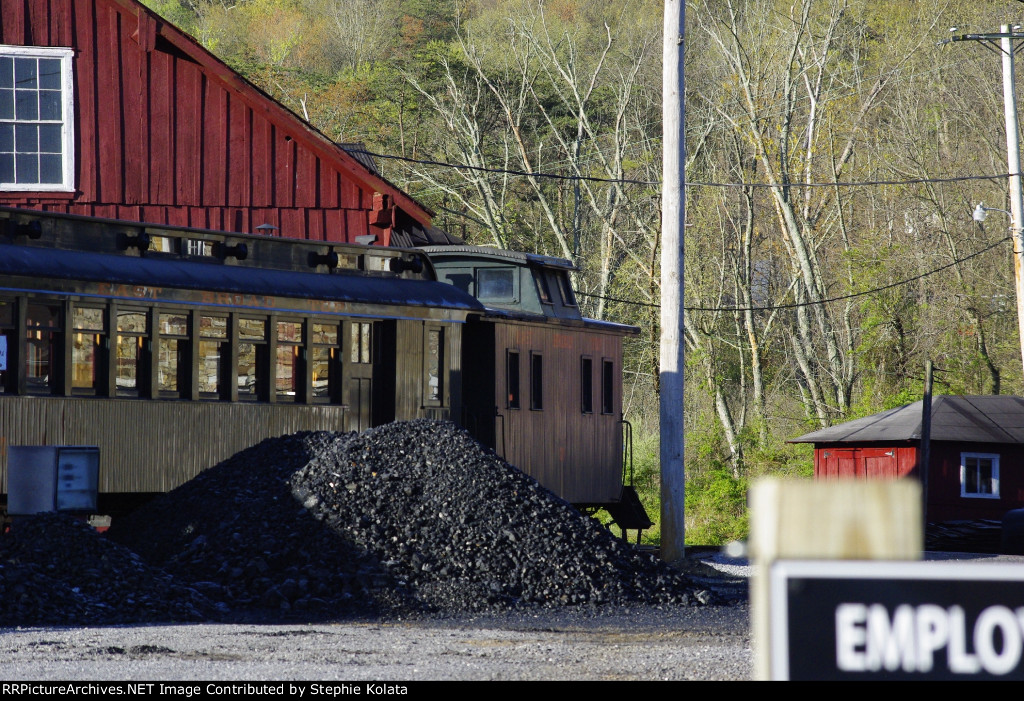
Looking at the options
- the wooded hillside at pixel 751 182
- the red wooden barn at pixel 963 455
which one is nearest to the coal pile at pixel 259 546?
the red wooden barn at pixel 963 455

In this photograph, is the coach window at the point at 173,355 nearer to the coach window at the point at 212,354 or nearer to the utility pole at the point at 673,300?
the coach window at the point at 212,354

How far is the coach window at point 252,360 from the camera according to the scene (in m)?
17.9

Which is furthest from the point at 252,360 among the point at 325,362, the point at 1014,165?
the point at 1014,165

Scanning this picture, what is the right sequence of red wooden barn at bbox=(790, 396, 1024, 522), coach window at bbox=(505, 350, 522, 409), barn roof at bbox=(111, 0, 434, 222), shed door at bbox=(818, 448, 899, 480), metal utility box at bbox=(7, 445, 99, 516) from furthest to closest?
shed door at bbox=(818, 448, 899, 480), red wooden barn at bbox=(790, 396, 1024, 522), barn roof at bbox=(111, 0, 434, 222), coach window at bbox=(505, 350, 522, 409), metal utility box at bbox=(7, 445, 99, 516)

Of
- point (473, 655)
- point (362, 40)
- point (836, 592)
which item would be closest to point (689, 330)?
point (362, 40)

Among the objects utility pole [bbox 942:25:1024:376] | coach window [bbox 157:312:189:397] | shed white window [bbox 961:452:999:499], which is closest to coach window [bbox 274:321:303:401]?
coach window [bbox 157:312:189:397]

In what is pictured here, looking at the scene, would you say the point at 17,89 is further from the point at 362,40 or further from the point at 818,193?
the point at 362,40

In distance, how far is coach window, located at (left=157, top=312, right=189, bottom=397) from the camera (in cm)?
1684

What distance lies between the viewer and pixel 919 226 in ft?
136

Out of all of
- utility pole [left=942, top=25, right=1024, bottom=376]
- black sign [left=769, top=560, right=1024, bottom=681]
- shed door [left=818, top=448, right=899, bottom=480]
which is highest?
utility pole [left=942, top=25, right=1024, bottom=376]

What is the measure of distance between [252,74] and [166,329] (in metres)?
Result: 32.3

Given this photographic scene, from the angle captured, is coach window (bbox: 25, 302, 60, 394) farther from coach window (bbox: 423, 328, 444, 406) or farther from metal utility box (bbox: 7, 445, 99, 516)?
coach window (bbox: 423, 328, 444, 406)

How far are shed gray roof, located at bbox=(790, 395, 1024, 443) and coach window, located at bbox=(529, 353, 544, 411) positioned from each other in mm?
12260

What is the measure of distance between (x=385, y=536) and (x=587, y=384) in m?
9.94
